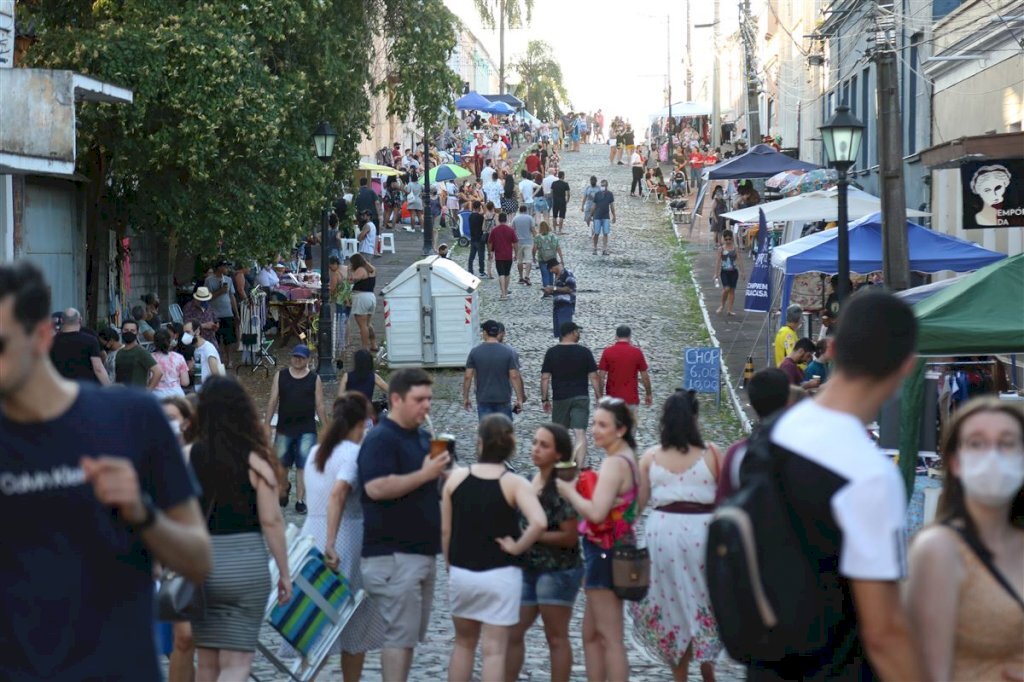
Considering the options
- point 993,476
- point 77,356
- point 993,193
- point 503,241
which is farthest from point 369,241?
point 993,476

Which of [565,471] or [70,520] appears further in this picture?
[565,471]

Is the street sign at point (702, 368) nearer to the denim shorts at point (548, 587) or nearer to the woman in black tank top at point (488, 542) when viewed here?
the denim shorts at point (548, 587)

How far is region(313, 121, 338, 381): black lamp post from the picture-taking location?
2128 cm

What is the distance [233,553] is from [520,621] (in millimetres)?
1691

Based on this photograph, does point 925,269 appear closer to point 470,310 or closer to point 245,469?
point 470,310

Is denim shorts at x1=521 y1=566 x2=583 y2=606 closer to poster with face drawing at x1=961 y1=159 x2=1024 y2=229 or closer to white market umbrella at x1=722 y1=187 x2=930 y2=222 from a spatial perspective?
poster with face drawing at x1=961 y1=159 x2=1024 y2=229

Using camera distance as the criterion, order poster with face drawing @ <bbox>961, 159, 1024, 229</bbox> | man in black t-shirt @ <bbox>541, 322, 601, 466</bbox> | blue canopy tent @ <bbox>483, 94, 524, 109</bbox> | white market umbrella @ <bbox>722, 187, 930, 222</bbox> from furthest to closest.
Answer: blue canopy tent @ <bbox>483, 94, 524, 109</bbox>, white market umbrella @ <bbox>722, 187, 930, 222</bbox>, poster with face drawing @ <bbox>961, 159, 1024, 229</bbox>, man in black t-shirt @ <bbox>541, 322, 601, 466</bbox>

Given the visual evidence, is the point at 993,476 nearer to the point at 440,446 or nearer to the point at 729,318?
the point at 440,446

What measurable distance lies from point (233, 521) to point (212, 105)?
46.5 ft

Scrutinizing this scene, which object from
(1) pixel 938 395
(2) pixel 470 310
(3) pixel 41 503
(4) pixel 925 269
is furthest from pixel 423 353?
(3) pixel 41 503

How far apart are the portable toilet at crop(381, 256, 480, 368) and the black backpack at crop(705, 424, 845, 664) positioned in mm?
18829

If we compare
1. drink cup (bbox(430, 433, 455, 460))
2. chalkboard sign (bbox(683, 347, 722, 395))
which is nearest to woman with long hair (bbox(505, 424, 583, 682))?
drink cup (bbox(430, 433, 455, 460))

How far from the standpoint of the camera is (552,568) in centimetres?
767

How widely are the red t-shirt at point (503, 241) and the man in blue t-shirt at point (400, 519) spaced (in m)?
22.2
